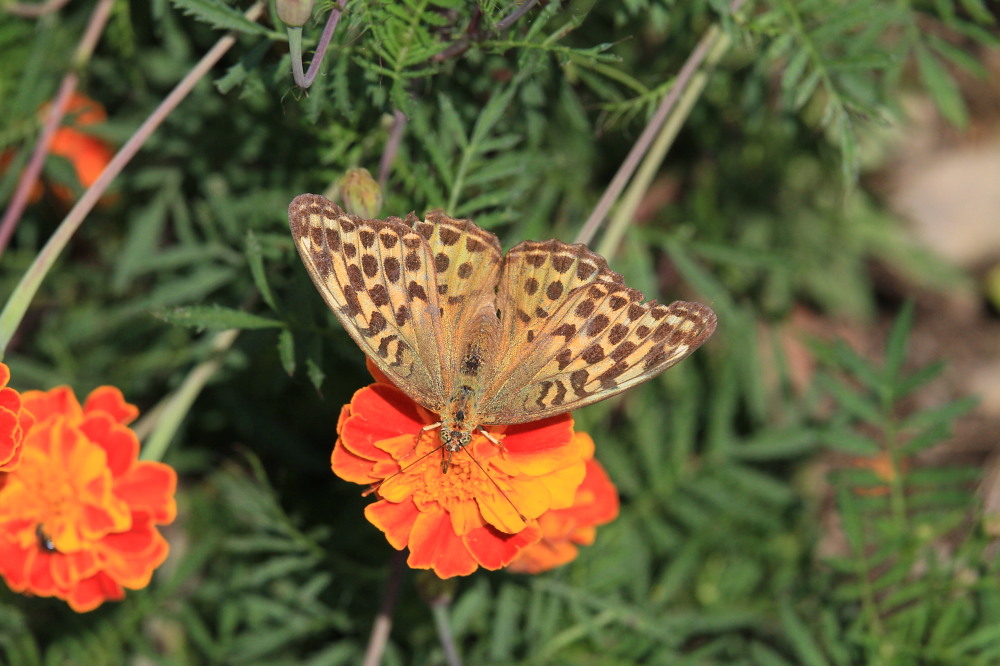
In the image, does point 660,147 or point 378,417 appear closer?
point 378,417

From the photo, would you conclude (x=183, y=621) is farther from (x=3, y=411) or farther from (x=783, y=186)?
(x=783, y=186)

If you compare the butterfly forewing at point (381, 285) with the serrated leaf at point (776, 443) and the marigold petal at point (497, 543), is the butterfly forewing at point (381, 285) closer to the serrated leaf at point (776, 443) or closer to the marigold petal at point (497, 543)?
the marigold petal at point (497, 543)

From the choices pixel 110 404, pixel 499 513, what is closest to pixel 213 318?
pixel 110 404

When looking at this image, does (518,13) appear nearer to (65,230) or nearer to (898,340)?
(65,230)

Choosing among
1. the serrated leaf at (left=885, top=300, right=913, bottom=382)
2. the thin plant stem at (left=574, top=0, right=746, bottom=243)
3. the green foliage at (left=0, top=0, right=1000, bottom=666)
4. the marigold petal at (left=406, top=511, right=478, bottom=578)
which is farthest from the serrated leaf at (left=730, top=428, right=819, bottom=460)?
the marigold petal at (left=406, top=511, right=478, bottom=578)

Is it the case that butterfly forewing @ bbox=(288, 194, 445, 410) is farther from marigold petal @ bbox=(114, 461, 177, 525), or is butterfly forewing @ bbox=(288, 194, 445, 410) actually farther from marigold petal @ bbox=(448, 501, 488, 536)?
marigold petal @ bbox=(114, 461, 177, 525)

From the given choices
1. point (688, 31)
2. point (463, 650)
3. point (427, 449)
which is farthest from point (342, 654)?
point (688, 31)

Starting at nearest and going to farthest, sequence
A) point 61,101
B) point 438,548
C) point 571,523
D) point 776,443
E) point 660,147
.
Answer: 1. point 438,548
2. point 571,523
3. point 660,147
4. point 61,101
5. point 776,443
